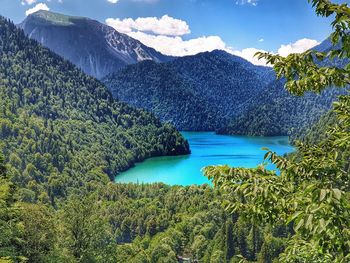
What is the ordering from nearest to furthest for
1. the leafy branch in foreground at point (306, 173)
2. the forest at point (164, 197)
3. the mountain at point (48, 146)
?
the leafy branch in foreground at point (306, 173) → the forest at point (164, 197) → the mountain at point (48, 146)

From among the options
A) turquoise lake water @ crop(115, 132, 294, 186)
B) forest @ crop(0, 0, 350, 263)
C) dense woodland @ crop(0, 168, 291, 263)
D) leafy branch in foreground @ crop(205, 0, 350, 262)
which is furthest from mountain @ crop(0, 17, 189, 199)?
leafy branch in foreground @ crop(205, 0, 350, 262)

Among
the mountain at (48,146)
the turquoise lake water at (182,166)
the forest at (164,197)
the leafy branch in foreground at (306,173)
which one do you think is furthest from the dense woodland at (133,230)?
the turquoise lake water at (182,166)

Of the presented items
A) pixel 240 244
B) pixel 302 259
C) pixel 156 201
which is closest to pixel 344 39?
pixel 302 259

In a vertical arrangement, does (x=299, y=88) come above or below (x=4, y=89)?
below

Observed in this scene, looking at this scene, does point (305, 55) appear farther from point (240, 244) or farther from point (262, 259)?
point (240, 244)

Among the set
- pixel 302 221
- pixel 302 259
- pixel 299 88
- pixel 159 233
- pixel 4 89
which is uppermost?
pixel 4 89

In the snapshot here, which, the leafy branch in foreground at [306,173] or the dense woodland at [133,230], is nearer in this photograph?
the leafy branch in foreground at [306,173]

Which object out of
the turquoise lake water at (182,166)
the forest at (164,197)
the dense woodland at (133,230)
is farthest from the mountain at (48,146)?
the dense woodland at (133,230)

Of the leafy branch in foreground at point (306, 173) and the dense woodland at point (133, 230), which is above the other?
the leafy branch in foreground at point (306, 173)

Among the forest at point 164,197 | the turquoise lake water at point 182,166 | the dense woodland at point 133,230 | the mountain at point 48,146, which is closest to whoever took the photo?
the forest at point 164,197

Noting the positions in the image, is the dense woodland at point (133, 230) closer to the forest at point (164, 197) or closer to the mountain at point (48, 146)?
the forest at point (164, 197)

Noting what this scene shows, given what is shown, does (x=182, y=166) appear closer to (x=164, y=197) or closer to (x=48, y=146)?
(x=48, y=146)
